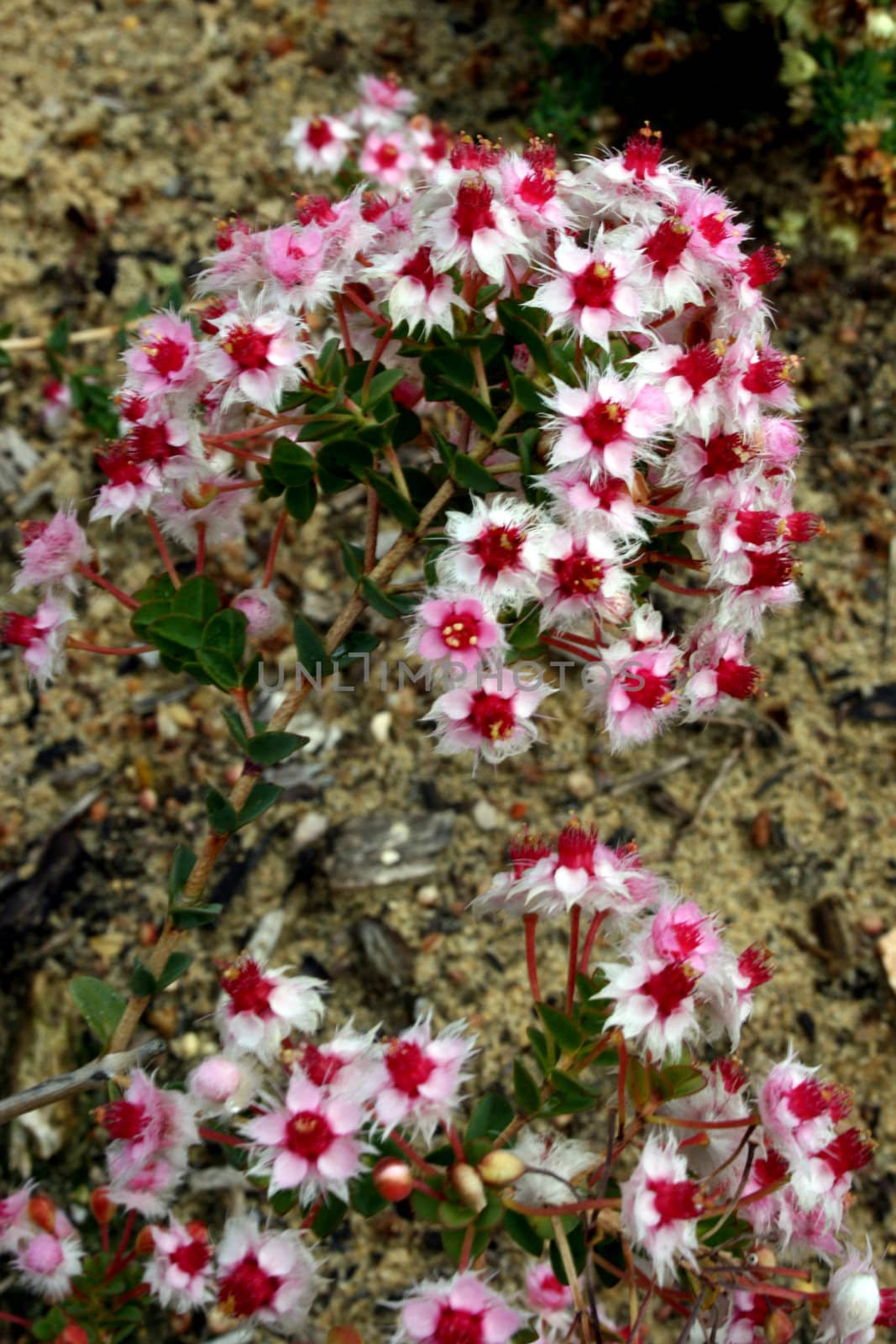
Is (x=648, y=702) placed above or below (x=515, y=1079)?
above

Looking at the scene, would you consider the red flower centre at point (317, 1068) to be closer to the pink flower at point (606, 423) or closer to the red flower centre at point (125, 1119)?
the red flower centre at point (125, 1119)

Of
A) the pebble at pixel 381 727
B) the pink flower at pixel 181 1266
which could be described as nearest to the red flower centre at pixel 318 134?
the pebble at pixel 381 727

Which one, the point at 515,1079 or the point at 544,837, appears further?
the point at 544,837

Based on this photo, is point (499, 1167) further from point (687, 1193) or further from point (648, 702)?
point (648, 702)

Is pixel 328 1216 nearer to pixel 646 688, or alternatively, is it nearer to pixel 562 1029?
pixel 562 1029

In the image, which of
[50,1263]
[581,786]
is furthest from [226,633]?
[581,786]

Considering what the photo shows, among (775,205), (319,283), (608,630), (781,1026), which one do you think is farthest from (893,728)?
(319,283)

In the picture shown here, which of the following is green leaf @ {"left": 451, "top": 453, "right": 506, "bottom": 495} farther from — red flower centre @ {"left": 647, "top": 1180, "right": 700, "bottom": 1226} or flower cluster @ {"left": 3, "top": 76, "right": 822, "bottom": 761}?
red flower centre @ {"left": 647, "top": 1180, "right": 700, "bottom": 1226}
